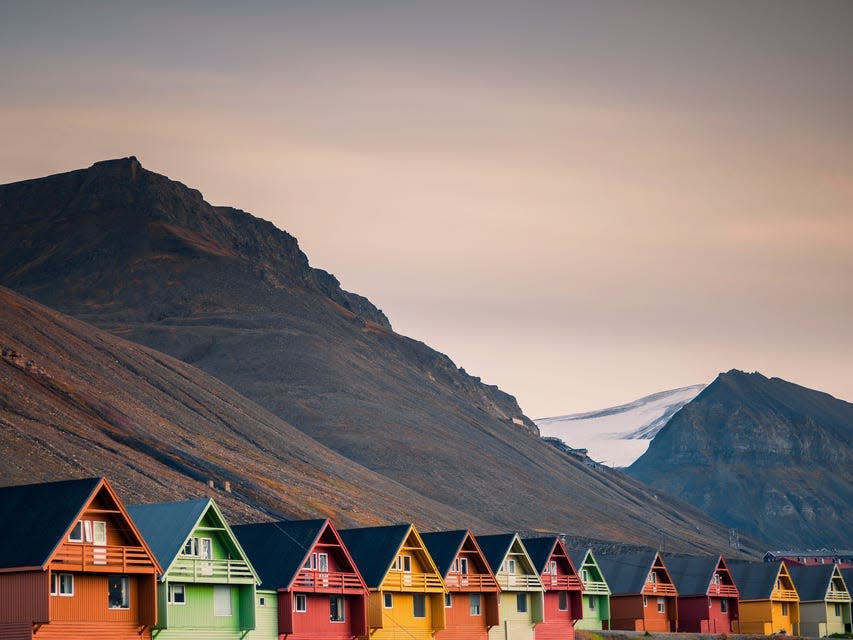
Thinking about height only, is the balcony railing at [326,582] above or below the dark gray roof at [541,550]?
below

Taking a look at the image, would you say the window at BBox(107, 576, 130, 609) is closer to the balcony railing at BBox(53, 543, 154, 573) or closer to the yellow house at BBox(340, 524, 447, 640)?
the balcony railing at BBox(53, 543, 154, 573)

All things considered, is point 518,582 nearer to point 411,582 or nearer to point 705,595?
point 411,582

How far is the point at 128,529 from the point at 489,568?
29.4 metres

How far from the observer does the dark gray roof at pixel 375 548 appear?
257 feet

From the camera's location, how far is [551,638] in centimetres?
9331

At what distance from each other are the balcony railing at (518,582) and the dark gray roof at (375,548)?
11109mm

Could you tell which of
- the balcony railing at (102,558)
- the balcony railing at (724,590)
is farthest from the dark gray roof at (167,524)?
the balcony railing at (724,590)

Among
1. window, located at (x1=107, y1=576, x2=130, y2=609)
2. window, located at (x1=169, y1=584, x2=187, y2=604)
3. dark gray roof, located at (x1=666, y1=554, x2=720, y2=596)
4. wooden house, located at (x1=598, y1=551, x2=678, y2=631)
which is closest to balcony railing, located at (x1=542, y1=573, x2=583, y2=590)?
wooden house, located at (x1=598, y1=551, x2=678, y2=631)

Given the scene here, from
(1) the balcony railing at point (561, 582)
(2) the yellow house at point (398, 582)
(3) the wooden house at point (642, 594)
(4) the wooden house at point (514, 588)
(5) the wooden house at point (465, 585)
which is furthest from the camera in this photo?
(3) the wooden house at point (642, 594)

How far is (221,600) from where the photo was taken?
67.9 m

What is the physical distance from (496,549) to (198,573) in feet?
92.0

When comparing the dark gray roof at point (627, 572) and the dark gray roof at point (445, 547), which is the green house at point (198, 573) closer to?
the dark gray roof at point (445, 547)

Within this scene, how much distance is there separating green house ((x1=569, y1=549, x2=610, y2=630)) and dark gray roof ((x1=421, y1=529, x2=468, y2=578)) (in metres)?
18.5

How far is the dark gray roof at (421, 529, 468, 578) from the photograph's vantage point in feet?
274
